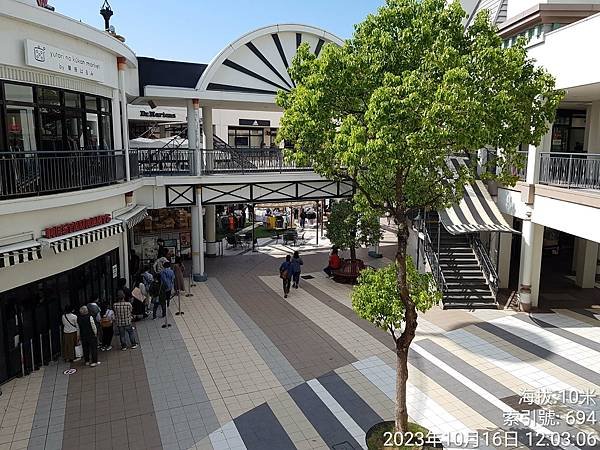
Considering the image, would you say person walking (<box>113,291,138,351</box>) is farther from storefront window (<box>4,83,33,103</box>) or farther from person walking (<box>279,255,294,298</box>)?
person walking (<box>279,255,294,298</box>)

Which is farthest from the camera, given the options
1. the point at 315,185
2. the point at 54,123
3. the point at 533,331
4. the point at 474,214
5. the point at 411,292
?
the point at 315,185

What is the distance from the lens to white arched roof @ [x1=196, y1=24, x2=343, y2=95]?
19266 millimetres

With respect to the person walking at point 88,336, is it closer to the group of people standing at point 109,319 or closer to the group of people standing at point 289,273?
the group of people standing at point 109,319

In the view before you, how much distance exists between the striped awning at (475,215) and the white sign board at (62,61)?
36.6 ft

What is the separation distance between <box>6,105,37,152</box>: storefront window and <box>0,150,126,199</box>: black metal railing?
0.25 meters

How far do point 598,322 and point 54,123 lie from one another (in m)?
16.7

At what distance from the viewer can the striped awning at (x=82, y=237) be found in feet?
36.8

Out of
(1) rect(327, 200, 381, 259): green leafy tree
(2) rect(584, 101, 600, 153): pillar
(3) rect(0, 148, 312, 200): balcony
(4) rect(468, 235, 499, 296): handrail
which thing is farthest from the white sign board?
(2) rect(584, 101, 600, 153): pillar

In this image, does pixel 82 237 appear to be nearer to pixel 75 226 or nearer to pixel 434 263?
pixel 75 226

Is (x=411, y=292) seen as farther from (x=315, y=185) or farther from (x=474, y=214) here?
(x=315, y=185)

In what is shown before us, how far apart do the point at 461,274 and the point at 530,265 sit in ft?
7.48

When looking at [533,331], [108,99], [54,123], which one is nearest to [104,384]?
[54,123]

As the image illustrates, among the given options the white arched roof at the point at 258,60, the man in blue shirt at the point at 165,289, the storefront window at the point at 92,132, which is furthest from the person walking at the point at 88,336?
the white arched roof at the point at 258,60

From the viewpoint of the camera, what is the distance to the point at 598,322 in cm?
1532
